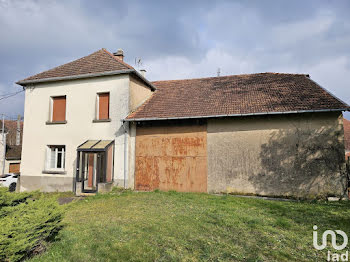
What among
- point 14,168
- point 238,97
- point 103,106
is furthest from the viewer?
point 14,168

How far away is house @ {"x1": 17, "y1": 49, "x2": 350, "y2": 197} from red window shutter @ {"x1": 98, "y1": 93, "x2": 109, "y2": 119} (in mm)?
53

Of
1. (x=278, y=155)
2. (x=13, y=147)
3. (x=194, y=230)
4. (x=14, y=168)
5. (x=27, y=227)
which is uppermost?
(x=13, y=147)

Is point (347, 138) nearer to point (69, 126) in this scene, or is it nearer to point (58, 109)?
point (69, 126)

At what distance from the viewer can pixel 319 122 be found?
9000 mm

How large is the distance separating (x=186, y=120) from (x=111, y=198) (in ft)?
15.8

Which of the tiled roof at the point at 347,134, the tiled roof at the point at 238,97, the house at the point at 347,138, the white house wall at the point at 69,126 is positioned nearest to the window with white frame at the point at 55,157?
the white house wall at the point at 69,126

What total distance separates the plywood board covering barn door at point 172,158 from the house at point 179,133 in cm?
5

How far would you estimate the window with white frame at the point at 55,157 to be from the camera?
12.0 m

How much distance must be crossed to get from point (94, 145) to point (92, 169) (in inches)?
73.2

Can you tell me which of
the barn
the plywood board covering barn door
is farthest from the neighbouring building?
the plywood board covering barn door

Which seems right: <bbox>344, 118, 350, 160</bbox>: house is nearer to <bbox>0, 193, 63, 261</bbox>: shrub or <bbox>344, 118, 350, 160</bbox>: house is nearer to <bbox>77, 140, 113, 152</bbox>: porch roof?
<bbox>77, 140, 113, 152</bbox>: porch roof

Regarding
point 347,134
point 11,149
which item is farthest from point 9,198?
point 11,149

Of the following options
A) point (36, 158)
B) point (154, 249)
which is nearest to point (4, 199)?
point (154, 249)

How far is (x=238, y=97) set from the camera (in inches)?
433
